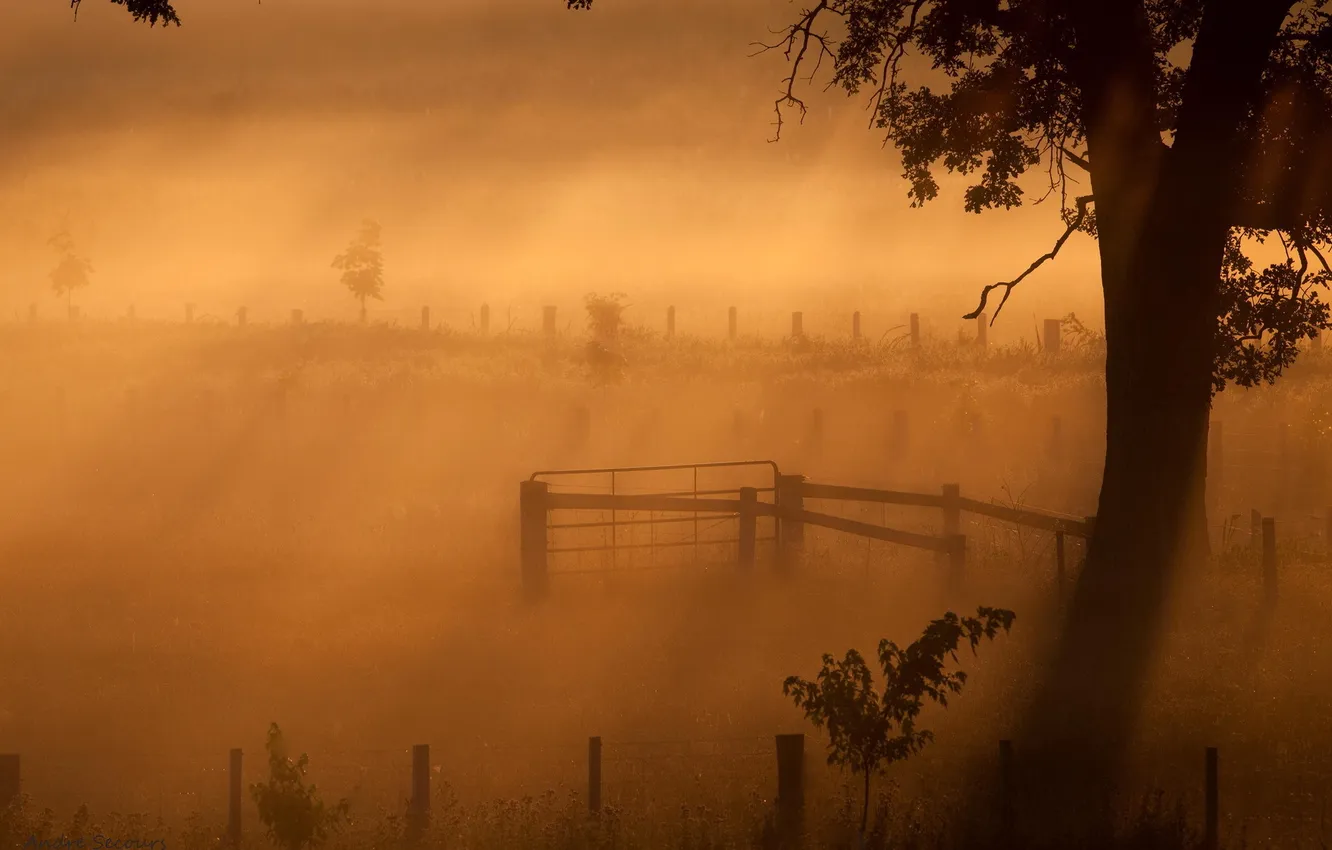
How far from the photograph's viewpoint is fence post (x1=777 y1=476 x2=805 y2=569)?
19.5 meters

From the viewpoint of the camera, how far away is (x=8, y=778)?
31.9ft

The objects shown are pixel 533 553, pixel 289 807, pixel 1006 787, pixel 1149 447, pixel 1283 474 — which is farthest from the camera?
pixel 1283 474

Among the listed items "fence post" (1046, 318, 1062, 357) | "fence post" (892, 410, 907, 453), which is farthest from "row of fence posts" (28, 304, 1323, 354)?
"fence post" (892, 410, 907, 453)

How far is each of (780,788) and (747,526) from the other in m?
9.28

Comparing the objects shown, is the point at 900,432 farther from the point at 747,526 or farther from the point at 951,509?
the point at 747,526

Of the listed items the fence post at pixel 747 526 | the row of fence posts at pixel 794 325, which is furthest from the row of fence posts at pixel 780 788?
the row of fence posts at pixel 794 325

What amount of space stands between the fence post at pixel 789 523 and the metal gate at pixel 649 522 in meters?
0.62

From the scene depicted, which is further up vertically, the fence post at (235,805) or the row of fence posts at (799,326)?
the row of fence posts at (799,326)

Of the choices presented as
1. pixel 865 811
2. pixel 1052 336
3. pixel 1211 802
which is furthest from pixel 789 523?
pixel 1052 336

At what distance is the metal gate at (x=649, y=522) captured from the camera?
21422mm

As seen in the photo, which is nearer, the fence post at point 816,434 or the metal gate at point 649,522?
the metal gate at point 649,522

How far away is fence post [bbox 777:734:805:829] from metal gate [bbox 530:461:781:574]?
9089mm

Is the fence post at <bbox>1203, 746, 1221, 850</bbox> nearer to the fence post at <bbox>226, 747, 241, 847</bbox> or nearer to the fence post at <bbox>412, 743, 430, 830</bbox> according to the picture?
the fence post at <bbox>412, 743, 430, 830</bbox>

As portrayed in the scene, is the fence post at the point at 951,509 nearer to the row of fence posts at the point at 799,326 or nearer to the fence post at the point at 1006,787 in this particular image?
the fence post at the point at 1006,787
